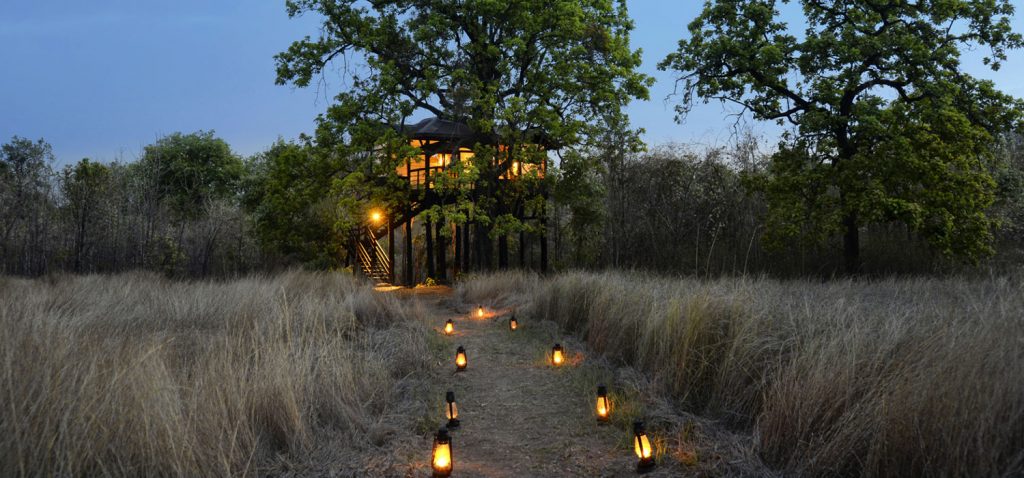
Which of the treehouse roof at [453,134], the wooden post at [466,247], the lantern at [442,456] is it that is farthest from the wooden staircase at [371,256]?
the lantern at [442,456]

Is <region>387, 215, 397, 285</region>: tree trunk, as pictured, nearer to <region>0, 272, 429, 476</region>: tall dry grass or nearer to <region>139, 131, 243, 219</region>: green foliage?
<region>0, 272, 429, 476</region>: tall dry grass

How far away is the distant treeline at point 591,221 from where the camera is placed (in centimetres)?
1306

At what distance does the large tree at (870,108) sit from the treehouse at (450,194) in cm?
509

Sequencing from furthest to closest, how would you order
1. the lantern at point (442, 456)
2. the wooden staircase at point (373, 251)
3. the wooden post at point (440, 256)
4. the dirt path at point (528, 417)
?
1. the wooden staircase at point (373, 251)
2. the wooden post at point (440, 256)
3. the dirt path at point (528, 417)
4. the lantern at point (442, 456)

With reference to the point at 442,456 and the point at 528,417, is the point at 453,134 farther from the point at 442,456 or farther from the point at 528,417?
the point at 442,456

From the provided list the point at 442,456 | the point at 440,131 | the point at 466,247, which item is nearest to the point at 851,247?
the point at 466,247

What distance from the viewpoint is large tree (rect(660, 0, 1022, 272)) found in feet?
35.4

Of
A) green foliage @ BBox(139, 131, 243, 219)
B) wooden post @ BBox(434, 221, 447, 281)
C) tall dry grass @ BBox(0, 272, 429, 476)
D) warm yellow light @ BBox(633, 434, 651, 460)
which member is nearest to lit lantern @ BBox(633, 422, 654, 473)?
warm yellow light @ BBox(633, 434, 651, 460)

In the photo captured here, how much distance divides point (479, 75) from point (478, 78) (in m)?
0.81

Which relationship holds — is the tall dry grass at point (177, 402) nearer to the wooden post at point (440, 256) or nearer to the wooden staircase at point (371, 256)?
the wooden post at point (440, 256)

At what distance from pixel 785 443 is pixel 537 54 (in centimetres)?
1435

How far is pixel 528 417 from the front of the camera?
4.81m

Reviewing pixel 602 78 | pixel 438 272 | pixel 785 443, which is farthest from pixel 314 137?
A: pixel 785 443

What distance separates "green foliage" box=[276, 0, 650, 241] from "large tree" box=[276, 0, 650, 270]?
3 cm
